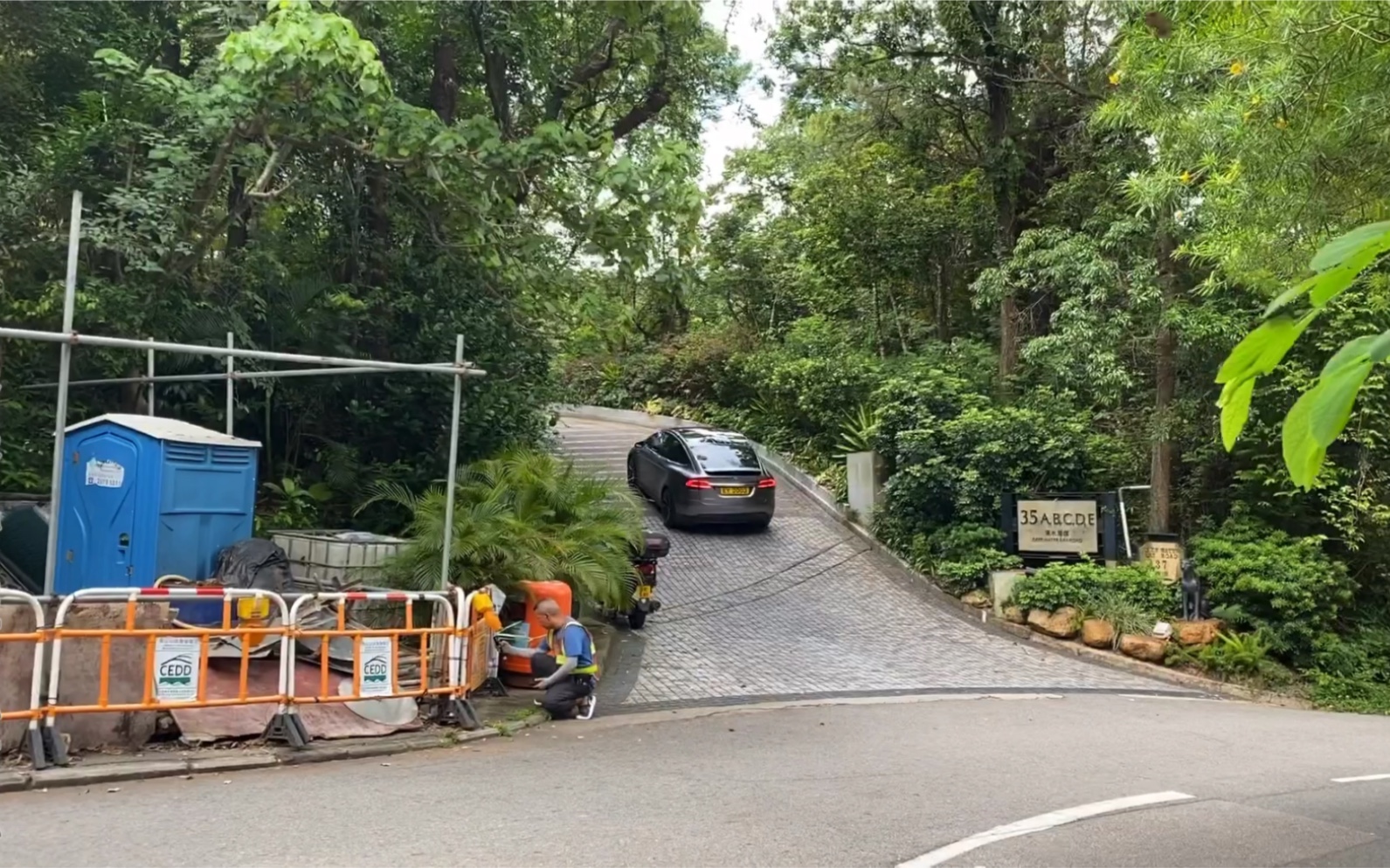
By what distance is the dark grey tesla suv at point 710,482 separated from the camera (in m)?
17.1

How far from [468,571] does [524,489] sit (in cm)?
181

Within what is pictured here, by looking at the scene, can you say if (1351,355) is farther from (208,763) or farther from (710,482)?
(710,482)

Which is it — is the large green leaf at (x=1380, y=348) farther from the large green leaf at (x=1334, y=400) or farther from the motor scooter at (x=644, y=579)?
the motor scooter at (x=644, y=579)

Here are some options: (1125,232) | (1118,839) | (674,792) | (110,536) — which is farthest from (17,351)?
(1125,232)

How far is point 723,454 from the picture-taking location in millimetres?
17609

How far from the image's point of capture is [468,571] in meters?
10.1

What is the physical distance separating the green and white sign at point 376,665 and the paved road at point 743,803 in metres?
0.68

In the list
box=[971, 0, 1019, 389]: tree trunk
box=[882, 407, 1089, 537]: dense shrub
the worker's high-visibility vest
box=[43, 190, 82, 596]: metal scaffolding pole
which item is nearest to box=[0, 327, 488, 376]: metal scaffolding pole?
box=[43, 190, 82, 596]: metal scaffolding pole

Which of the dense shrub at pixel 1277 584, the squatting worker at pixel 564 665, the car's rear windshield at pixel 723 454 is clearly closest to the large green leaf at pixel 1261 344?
the squatting worker at pixel 564 665

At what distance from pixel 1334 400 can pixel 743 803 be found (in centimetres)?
502

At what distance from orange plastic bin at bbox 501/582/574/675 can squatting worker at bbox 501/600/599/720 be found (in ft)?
1.32

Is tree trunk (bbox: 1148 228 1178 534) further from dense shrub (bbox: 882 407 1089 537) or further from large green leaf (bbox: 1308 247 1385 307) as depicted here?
large green leaf (bbox: 1308 247 1385 307)

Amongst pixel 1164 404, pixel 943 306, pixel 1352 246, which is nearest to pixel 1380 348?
pixel 1352 246

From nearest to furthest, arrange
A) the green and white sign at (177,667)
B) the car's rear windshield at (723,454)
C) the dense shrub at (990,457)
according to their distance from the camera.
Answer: the green and white sign at (177,667) → the dense shrub at (990,457) → the car's rear windshield at (723,454)
